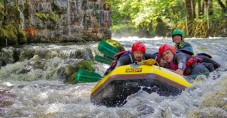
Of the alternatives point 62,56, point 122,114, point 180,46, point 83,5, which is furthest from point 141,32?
point 122,114

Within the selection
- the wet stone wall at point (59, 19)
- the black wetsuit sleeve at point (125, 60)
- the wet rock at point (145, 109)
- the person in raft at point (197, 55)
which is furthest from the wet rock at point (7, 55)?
the wet rock at point (145, 109)

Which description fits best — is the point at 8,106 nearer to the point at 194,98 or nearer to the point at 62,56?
the point at 194,98

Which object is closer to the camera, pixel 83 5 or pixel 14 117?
pixel 14 117

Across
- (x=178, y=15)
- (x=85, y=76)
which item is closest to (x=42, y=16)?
(x=85, y=76)

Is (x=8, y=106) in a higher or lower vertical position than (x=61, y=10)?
lower

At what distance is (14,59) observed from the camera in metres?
10.9

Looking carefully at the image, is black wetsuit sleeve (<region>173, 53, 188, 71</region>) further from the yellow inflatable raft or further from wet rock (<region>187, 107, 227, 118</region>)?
wet rock (<region>187, 107, 227, 118</region>)

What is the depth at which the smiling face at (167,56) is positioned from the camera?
19.5 ft

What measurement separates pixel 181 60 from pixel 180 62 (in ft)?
0.17

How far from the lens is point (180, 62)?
19.6ft

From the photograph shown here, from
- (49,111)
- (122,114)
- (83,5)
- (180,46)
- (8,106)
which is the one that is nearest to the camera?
(122,114)

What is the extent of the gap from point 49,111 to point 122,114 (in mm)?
1148

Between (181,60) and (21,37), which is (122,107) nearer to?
(181,60)

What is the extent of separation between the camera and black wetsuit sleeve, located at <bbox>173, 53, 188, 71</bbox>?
5.91 meters
